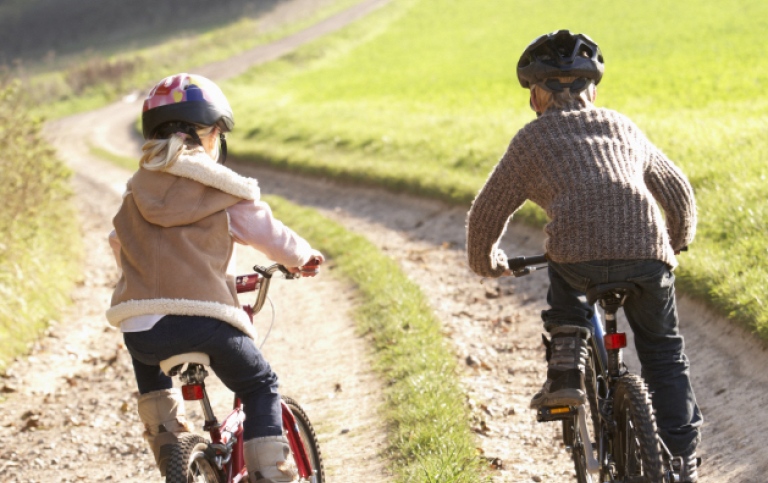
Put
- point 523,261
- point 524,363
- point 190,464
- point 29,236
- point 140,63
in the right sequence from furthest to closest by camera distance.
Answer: point 140,63 → point 29,236 → point 524,363 → point 523,261 → point 190,464

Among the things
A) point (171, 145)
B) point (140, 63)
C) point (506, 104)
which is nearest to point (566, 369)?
point (171, 145)

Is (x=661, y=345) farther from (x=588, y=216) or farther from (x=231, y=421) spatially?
(x=231, y=421)

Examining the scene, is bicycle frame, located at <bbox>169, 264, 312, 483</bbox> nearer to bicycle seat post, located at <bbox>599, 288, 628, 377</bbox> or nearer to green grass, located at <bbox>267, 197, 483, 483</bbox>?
green grass, located at <bbox>267, 197, 483, 483</bbox>

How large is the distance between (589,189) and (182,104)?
5.59 ft

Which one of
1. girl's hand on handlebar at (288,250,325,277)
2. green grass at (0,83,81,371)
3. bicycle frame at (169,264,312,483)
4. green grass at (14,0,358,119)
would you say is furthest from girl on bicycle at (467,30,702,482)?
green grass at (14,0,358,119)

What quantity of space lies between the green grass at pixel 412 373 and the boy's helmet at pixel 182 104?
2261mm

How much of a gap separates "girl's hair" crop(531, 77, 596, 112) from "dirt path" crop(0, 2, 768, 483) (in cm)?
217

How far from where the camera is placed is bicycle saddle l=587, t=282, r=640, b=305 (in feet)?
12.5

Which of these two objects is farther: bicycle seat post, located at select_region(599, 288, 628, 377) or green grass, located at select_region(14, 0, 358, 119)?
green grass, located at select_region(14, 0, 358, 119)

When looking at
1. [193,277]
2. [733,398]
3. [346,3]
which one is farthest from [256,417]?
[346,3]

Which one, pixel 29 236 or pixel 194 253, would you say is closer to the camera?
pixel 194 253

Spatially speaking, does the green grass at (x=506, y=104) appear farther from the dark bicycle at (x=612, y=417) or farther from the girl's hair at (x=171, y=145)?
the girl's hair at (x=171, y=145)

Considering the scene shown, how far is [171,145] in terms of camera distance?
12.0ft

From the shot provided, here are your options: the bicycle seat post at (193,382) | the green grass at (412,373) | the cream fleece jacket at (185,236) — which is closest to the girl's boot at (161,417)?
the bicycle seat post at (193,382)
